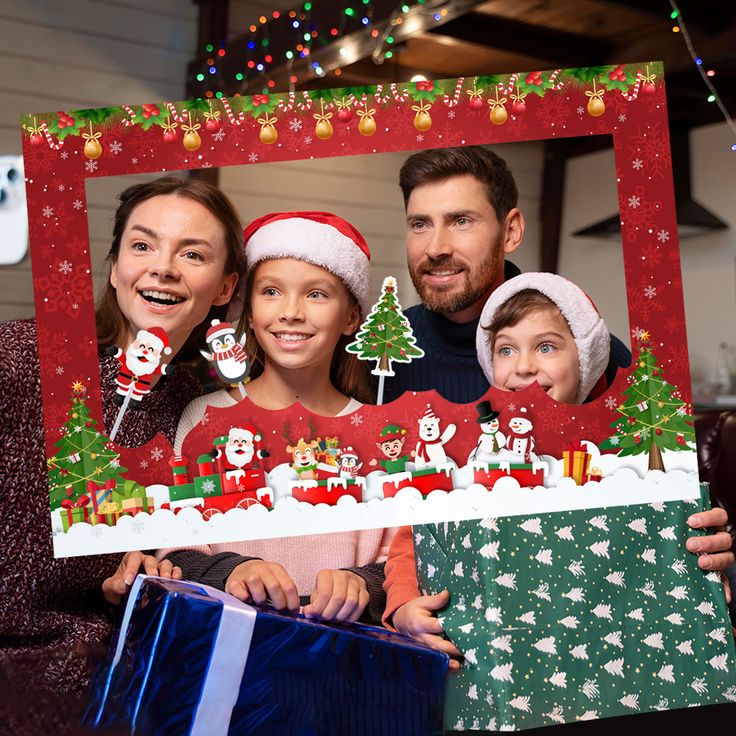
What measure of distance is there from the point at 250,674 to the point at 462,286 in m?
0.57

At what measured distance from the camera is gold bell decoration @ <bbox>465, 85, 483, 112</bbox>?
127 cm

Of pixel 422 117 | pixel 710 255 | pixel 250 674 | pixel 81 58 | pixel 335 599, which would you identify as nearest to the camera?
pixel 250 674

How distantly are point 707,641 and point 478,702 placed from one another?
0.32 metres

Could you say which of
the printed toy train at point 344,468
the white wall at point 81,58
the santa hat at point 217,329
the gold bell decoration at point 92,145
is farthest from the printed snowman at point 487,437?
the white wall at point 81,58

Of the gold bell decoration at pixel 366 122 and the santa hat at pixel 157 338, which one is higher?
the gold bell decoration at pixel 366 122

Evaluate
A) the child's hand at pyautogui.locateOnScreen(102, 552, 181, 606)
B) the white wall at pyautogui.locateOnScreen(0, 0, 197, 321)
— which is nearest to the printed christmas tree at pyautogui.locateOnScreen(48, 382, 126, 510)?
the child's hand at pyautogui.locateOnScreen(102, 552, 181, 606)

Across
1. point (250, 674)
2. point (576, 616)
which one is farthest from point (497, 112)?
point (250, 674)

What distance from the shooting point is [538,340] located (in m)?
1.23

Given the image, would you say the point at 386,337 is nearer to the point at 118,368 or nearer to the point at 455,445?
the point at 455,445

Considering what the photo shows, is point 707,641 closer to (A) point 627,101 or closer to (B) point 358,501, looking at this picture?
(B) point 358,501

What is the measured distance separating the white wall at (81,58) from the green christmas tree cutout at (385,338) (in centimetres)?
283

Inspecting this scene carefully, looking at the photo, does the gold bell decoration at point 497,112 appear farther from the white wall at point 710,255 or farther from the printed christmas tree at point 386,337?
the white wall at point 710,255

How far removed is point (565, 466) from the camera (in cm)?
123

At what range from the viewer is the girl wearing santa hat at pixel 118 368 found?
124cm
